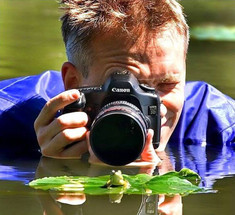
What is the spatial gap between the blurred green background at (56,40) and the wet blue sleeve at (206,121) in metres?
0.74

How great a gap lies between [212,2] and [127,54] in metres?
4.46

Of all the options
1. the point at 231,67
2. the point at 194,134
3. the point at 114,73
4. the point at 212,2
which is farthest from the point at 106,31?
the point at 212,2

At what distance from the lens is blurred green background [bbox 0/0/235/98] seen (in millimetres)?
4445

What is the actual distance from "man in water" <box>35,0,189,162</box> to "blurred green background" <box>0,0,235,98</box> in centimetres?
134

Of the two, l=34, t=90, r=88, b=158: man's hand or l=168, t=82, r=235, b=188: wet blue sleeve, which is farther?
l=168, t=82, r=235, b=188: wet blue sleeve

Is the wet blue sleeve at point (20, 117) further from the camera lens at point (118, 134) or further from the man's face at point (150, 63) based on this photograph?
the camera lens at point (118, 134)

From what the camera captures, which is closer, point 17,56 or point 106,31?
point 106,31

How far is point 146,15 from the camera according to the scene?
8.25ft

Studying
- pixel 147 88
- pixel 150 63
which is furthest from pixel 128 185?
pixel 150 63

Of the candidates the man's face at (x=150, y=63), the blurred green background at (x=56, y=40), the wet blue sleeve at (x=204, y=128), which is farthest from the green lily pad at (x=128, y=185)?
the blurred green background at (x=56, y=40)

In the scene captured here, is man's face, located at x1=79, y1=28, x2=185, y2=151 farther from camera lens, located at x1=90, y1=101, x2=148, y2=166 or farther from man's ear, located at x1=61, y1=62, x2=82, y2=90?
camera lens, located at x1=90, y1=101, x2=148, y2=166

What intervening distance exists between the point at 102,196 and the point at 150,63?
620 mm

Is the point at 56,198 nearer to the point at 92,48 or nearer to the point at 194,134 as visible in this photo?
the point at 92,48

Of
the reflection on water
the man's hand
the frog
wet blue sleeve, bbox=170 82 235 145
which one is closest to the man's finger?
the man's hand
